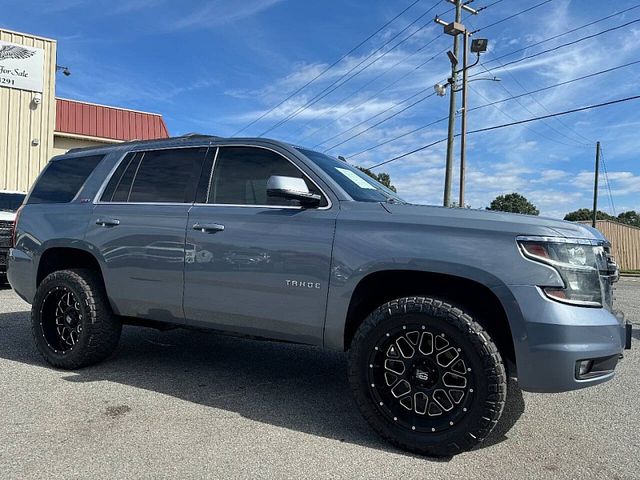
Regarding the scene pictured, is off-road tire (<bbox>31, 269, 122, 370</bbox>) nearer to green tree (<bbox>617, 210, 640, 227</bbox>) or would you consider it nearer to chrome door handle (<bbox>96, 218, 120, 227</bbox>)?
chrome door handle (<bbox>96, 218, 120, 227</bbox>)

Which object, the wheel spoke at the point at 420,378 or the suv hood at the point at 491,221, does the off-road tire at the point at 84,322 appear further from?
the suv hood at the point at 491,221

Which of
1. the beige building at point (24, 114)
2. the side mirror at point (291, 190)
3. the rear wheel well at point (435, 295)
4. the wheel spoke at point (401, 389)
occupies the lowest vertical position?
the wheel spoke at point (401, 389)

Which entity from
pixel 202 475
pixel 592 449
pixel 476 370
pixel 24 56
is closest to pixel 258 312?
pixel 202 475

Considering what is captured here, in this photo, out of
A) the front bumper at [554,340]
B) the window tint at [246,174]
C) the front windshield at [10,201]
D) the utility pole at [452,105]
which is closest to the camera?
the front bumper at [554,340]

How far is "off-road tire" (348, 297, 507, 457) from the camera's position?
2984 mm

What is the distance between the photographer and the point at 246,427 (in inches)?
135

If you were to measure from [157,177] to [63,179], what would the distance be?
1202 millimetres

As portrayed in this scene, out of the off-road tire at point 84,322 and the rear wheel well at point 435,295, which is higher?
the rear wheel well at point 435,295

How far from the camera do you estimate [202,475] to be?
9.14 ft

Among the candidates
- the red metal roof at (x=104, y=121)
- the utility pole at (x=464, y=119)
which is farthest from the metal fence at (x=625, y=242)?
the red metal roof at (x=104, y=121)

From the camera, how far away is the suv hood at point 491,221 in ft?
9.89

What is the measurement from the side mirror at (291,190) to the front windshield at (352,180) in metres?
0.30

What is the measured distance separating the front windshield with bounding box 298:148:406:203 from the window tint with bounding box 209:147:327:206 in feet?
0.72

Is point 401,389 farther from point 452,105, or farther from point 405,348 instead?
point 452,105
